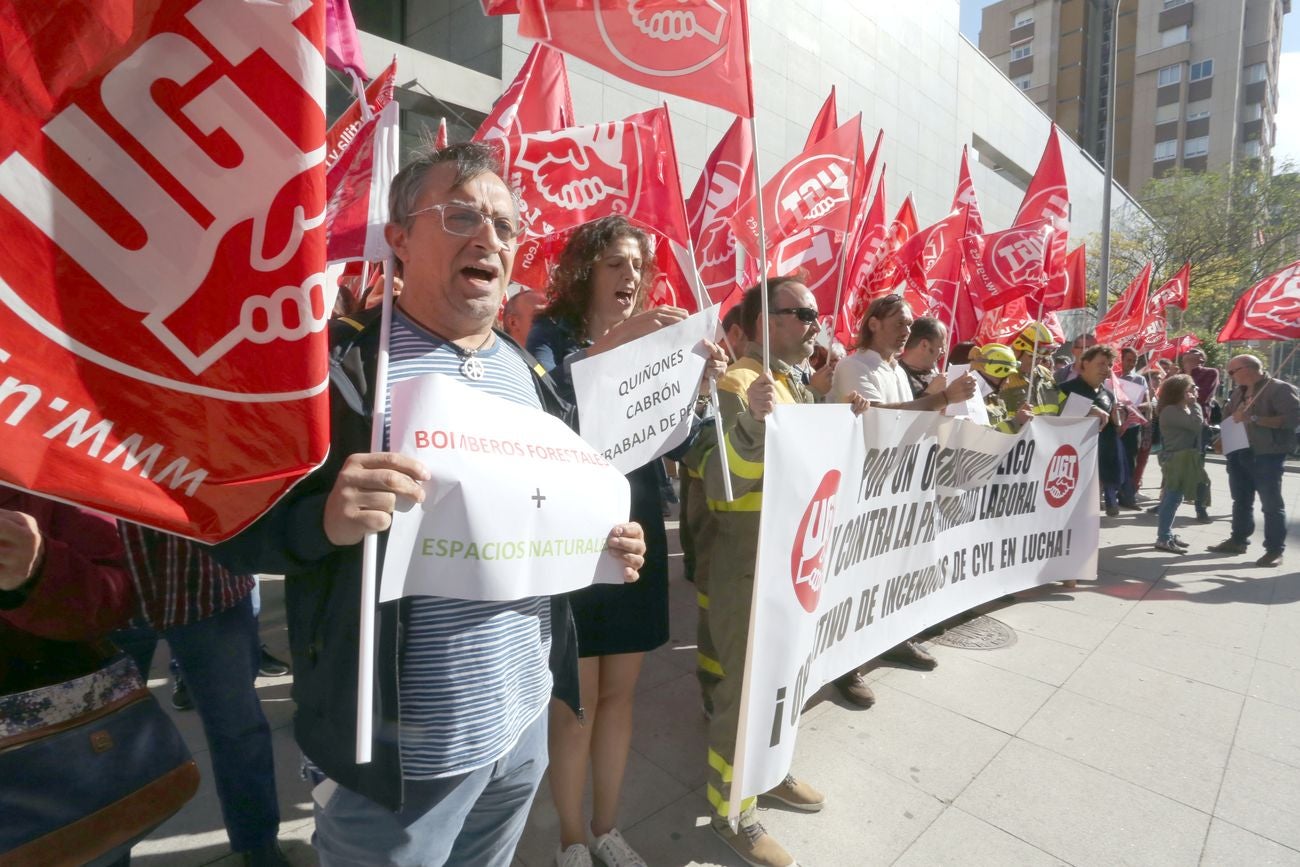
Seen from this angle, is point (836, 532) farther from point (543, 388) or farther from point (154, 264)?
point (154, 264)

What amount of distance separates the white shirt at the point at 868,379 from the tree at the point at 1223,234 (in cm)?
2736

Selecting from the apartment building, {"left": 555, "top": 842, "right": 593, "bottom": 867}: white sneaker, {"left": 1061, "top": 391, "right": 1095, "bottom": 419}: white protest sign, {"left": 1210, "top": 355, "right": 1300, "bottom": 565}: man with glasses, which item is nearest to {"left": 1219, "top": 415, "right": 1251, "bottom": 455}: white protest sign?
{"left": 1210, "top": 355, "right": 1300, "bottom": 565}: man with glasses

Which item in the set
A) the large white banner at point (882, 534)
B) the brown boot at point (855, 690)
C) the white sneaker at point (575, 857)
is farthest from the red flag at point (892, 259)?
the white sneaker at point (575, 857)

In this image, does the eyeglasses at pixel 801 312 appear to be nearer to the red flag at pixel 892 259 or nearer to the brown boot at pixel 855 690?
the brown boot at pixel 855 690

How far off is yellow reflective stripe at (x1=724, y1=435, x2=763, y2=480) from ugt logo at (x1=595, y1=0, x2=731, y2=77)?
118 centimetres

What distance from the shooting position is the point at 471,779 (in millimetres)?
1261

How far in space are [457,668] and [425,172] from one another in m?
0.95

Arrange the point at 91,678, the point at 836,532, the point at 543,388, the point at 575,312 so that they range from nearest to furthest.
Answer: the point at 91,678, the point at 543,388, the point at 575,312, the point at 836,532

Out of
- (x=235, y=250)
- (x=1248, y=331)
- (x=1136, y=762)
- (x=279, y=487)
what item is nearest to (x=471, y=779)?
(x=279, y=487)

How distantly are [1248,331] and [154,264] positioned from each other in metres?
7.99

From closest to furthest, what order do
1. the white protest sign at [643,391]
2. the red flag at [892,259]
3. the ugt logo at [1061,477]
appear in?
the white protest sign at [643,391] → the ugt logo at [1061,477] → the red flag at [892,259]

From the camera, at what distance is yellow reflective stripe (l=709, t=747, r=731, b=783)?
2.30 m

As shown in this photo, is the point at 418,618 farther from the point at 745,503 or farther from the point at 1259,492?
the point at 1259,492

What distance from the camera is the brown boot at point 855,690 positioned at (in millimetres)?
3250
